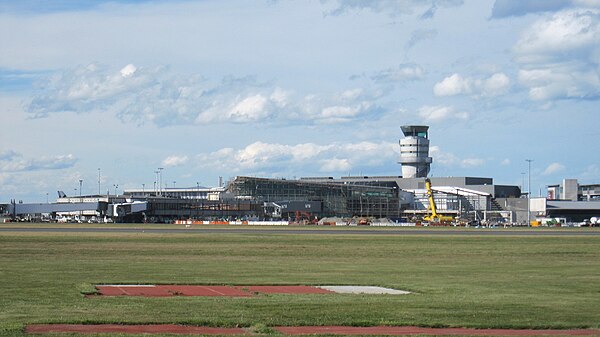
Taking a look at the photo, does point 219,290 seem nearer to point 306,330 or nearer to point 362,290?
point 362,290

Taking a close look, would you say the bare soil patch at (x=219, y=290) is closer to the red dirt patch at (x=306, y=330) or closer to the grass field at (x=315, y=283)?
the grass field at (x=315, y=283)

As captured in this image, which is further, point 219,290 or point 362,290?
point 362,290

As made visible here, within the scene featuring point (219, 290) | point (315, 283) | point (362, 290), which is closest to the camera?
point (219, 290)

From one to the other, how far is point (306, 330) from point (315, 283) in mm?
13522

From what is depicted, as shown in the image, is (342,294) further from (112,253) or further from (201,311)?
(112,253)

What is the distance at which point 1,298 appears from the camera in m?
26.7

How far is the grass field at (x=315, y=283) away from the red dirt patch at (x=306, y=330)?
55cm

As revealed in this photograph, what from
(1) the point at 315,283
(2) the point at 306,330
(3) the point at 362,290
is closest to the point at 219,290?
(1) the point at 315,283

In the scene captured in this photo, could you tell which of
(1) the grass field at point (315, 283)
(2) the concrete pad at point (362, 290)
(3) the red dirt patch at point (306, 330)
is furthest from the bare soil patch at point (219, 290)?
A: (3) the red dirt patch at point (306, 330)

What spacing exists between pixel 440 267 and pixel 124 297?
70.1ft

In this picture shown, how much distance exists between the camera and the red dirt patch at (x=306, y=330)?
66.6ft

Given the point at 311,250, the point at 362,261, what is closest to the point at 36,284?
the point at 362,261

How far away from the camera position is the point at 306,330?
68.7ft

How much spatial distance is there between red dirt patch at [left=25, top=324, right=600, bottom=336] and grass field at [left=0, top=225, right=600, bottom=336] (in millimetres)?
551
